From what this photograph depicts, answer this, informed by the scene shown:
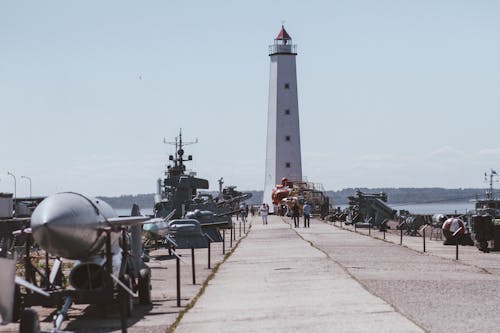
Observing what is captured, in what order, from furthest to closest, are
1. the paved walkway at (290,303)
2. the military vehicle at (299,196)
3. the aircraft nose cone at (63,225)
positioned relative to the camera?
1. the military vehicle at (299,196)
2. the aircraft nose cone at (63,225)
3. the paved walkway at (290,303)

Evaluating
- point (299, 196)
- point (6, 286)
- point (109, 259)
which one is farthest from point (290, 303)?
point (299, 196)

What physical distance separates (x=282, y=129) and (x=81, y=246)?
86.8m

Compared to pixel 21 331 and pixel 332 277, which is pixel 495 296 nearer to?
pixel 332 277

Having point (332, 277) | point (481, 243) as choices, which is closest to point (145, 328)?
point (332, 277)

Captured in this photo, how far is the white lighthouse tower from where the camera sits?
102m

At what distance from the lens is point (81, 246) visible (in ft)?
51.3

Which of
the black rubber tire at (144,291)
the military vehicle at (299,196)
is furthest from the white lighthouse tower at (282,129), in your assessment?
the black rubber tire at (144,291)

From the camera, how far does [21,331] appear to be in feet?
45.9

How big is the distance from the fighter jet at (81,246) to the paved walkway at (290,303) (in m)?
1.45

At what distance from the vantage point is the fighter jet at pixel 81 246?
15180mm

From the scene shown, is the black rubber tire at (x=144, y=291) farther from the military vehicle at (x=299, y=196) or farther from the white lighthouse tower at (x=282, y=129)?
the white lighthouse tower at (x=282, y=129)

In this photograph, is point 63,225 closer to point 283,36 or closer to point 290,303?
point 290,303

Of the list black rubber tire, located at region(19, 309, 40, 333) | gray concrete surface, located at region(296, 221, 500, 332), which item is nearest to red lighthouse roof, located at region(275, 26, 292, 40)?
gray concrete surface, located at region(296, 221, 500, 332)

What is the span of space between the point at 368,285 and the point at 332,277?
215cm
